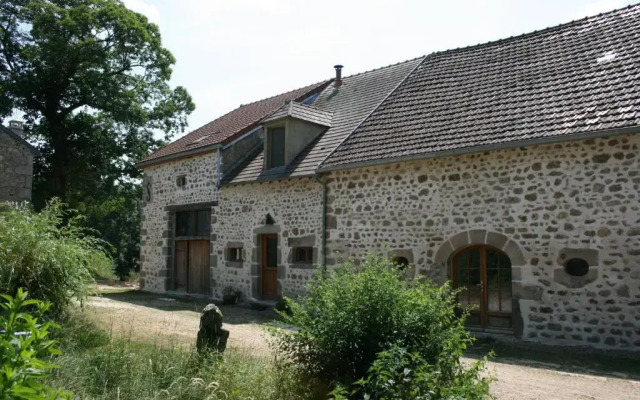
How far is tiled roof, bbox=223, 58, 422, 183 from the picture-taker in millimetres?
12453

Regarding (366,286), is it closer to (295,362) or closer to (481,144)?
(295,362)

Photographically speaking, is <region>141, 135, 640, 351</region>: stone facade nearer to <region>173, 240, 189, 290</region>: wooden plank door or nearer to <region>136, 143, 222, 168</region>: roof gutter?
<region>136, 143, 222, 168</region>: roof gutter

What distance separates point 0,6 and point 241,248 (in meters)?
15.3

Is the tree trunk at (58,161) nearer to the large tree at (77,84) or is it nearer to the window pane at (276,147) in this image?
the large tree at (77,84)

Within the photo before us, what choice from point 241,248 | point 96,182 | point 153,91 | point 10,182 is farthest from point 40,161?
point 241,248

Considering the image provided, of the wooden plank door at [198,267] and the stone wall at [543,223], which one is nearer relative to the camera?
the stone wall at [543,223]

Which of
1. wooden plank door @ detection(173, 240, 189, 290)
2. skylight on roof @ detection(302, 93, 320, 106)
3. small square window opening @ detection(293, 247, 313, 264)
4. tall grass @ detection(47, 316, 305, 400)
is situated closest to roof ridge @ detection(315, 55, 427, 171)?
small square window opening @ detection(293, 247, 313, 264)

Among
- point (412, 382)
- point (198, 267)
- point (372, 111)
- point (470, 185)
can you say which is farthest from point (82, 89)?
point (412, 382)

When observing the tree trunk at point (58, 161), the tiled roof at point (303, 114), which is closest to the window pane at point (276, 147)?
the tiled roof at point (303, 114)

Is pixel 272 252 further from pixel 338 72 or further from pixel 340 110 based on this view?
pixel 338 72

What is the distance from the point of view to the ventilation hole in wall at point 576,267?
325 inches

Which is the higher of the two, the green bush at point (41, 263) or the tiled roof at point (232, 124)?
the tiled roof at point (232, 124)

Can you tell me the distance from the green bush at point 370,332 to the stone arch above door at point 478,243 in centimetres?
415

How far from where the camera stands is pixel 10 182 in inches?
564
